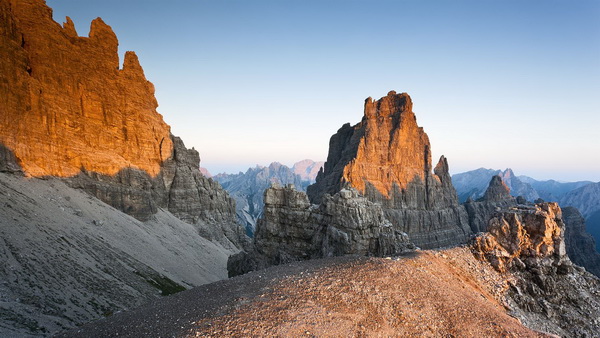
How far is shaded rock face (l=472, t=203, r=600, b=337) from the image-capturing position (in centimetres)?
1912

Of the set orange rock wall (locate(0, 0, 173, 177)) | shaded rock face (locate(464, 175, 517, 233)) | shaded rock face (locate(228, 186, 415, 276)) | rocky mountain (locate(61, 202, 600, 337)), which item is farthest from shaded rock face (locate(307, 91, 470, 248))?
rocky mountain (locate(61, 202, 600, 337))

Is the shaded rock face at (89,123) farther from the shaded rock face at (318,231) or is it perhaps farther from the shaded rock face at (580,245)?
the shaded rock face at (580,245)

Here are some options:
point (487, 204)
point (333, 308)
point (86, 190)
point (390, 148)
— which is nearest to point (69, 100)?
point (86, 190)

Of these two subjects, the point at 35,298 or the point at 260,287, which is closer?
the point at 260,287

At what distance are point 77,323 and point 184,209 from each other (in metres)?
67.3

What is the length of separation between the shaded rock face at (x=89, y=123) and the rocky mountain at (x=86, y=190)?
24 cm

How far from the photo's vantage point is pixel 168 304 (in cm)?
1677

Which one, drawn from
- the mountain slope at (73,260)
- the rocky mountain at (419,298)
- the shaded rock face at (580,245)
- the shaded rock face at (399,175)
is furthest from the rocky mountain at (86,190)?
the shaded rock face at (580,245)

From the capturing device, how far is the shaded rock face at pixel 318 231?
33844mm

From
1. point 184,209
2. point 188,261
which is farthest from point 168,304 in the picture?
point 184,209

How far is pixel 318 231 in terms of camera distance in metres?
39.3

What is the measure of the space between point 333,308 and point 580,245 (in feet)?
487

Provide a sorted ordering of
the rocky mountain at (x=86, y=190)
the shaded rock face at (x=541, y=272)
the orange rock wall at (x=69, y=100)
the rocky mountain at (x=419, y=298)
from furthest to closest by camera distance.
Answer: the orange rock wall at (x=69, y=100) < the rocky mountain at (x=86, y=190) < the shaded rock face at (x=541, y=272) < the rocky mountain at (x=419, y=298)

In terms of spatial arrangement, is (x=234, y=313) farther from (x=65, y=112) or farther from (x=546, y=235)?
(x=65, y=112)
